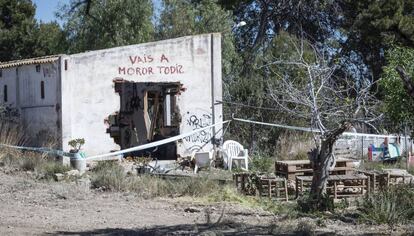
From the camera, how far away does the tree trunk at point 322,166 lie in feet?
39.4

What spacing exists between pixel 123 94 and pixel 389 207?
12752 mm

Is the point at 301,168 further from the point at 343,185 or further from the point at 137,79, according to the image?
the point at 137,79

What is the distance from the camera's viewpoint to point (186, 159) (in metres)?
21.6

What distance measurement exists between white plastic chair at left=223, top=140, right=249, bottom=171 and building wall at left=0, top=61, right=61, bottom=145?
538cm

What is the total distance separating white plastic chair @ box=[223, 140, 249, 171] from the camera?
20.7 metres

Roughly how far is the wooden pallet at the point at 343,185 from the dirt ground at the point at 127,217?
2.24 meters

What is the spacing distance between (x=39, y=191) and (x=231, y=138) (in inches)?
408

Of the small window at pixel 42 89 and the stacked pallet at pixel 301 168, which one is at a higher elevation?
the small window at pixel 42 89

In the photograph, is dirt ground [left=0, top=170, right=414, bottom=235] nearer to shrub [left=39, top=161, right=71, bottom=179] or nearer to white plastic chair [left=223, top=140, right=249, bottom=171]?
shrub [left=39, top=161, right=71, bottom=179]

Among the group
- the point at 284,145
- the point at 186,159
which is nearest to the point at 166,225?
the point at 186,159

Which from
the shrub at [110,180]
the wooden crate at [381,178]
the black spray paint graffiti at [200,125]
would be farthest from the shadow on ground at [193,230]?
the black spray paint graffiti at [200,125]

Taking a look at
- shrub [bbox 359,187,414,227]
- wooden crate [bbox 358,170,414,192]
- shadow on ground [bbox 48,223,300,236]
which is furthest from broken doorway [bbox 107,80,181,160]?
shrub [bbox 359,187,414,227]

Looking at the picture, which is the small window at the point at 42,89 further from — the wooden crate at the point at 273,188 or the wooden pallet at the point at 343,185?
the wooden pallet at the point at 343,185

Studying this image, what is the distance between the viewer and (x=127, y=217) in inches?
453
